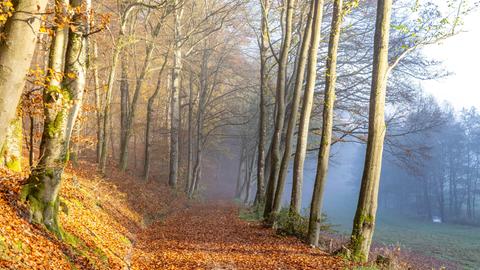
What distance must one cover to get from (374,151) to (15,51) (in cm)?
833

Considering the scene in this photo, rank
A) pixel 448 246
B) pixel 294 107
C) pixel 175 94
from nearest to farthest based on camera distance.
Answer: pixel 294 107
pixel 175 94
pixel 448 246

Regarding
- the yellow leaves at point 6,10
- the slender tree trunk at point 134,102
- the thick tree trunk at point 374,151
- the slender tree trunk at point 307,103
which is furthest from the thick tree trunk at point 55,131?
the slender tree trunk at point 134,102

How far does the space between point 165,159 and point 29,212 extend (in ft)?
87.9

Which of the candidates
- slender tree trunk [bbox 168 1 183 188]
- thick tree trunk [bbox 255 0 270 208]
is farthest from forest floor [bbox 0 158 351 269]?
slender tree trunk [bbox 168 1 183 188]

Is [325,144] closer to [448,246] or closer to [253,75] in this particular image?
[448,246]

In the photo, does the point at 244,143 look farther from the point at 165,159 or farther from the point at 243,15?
the point at 243,15

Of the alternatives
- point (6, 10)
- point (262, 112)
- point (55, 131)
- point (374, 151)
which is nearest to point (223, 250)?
point (374, 151)

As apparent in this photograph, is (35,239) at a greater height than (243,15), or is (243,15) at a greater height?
(243,15)

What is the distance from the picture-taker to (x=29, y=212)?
7570mm

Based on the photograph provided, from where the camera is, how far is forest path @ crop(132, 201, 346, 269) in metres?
9.81

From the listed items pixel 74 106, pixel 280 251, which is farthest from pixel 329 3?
pixel 74 106

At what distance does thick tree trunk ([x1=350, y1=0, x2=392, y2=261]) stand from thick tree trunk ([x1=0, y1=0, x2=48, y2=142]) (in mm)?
Answer: 8182

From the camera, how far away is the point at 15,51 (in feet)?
12.5

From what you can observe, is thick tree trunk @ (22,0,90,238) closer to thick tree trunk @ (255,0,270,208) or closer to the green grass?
thick tree trunk @ (255,0,270,208)
